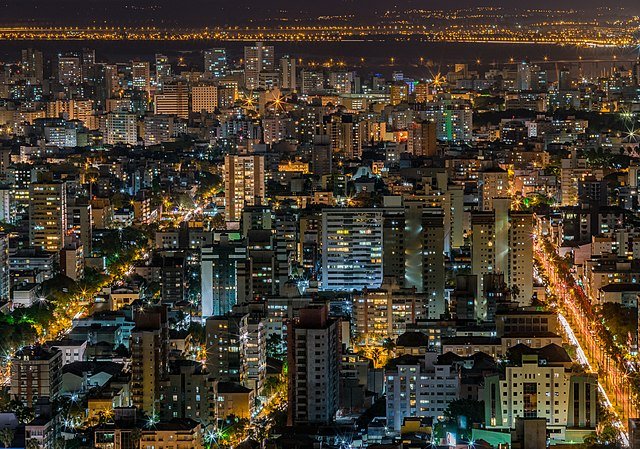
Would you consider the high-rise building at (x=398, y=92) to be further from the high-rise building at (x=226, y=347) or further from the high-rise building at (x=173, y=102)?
the high-rise building at (x=226, y=347)

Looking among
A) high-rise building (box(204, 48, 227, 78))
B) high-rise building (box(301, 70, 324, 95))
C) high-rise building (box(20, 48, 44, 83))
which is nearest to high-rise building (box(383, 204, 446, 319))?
high-rise building (box(301, 70, 324, 95))

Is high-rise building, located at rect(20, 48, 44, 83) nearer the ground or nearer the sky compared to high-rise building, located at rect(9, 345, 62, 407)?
nearer the sky

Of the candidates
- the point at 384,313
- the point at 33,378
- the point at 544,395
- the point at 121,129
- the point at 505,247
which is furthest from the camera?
the point at 121,129

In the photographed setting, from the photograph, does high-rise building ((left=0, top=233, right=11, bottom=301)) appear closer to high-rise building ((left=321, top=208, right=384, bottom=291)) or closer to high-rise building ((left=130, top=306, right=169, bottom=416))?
high-rise building ((left=321, top=208, right=384, bottom=291))

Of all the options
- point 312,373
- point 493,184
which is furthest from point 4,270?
point 493,184

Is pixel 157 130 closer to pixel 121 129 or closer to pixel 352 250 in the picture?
pixel 121 129
